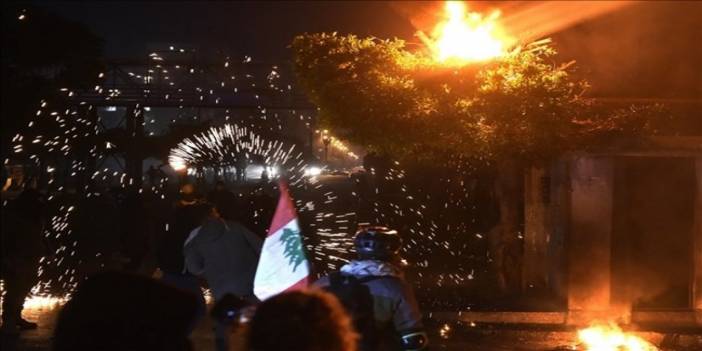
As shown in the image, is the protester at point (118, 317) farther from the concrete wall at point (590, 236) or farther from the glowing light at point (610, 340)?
the concrete wall at point (590, 236)

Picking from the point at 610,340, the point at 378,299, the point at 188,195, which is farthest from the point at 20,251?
the point at 610,340

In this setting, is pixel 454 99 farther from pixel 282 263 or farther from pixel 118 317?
pixel 118 317

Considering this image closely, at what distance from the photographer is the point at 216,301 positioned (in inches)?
175

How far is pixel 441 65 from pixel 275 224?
Answer: 13.6 feet

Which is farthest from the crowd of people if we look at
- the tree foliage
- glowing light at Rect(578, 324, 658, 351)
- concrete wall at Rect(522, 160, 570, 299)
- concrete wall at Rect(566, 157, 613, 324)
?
concrete wall at Rect(522, 160, 570, 299)

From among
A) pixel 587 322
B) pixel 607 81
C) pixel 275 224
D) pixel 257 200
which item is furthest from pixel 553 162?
pixel 257 200

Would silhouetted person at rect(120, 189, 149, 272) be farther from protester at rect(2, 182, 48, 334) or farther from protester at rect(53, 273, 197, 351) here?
protester at rect(53, 273, 197, 351)

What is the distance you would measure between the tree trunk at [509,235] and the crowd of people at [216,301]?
14.7 feet

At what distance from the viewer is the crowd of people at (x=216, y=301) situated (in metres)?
2.38

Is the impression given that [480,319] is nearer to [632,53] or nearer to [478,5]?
[478,5]

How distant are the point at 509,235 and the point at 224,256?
580cm

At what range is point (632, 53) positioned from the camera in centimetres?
1345

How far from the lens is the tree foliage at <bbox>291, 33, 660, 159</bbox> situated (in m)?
10.8

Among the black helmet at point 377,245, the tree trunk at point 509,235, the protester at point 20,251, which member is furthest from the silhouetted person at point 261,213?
the black helmet at point 377,245
